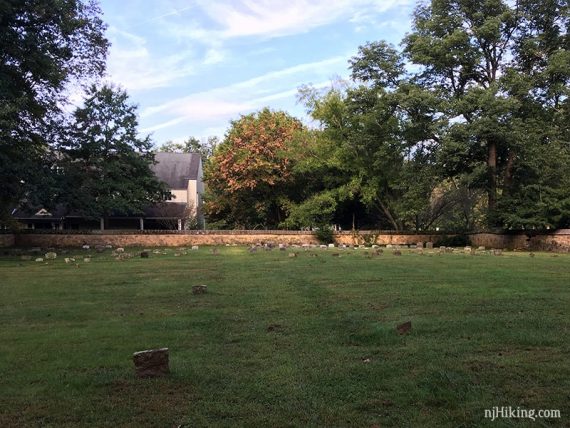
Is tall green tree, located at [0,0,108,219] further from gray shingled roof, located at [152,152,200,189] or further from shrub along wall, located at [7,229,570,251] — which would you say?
gray shingled roof, located at [152,152,200,189]

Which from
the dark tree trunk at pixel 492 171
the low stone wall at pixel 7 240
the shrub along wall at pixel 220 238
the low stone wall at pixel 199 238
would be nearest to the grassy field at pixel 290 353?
the dark tree trunk at pixel 492 171

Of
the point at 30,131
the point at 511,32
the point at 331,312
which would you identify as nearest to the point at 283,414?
the point at 331,312

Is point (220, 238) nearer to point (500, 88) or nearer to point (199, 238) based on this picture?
point (199, 238)

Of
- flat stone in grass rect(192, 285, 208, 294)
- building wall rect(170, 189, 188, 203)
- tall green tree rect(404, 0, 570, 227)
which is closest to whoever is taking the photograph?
flat stone in grass rect(192, 285, 208, 294)

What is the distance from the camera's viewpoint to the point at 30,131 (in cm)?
2962

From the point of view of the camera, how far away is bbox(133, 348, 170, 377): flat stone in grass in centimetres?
571

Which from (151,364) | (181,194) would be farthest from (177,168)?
(151,364)

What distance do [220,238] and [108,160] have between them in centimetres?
1043

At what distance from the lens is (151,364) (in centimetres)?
572

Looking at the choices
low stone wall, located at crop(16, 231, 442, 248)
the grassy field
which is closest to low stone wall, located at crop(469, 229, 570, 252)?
low stone wall, located at crop(16, 231, 442, 248)

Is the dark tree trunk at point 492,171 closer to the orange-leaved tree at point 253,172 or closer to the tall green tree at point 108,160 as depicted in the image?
the orange-leaved tree at point 253,172

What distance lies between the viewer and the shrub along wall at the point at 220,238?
36000 millimetres

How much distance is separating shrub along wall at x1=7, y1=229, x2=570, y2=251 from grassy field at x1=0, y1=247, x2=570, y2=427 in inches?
981

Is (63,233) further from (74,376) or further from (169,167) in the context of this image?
(74,376)
